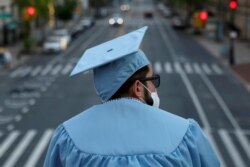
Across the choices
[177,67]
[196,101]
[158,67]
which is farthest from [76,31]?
[196,101]

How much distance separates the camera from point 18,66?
143 ft

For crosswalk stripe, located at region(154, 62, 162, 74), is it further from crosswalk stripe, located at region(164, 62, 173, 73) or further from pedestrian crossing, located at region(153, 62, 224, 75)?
crosswalk stripe, located at region(164, 62, 173, 73)

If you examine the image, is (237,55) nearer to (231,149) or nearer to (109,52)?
(231,149)

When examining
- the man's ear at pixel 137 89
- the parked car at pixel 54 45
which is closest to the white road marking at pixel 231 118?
the man's ear at pixel 137 89

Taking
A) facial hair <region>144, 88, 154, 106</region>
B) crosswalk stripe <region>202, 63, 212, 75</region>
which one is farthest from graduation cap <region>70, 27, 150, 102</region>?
crosswalk stripe <region>202, 63, 212, 75</region>

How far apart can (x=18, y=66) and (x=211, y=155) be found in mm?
41195

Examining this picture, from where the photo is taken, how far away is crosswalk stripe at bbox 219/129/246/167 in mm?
18539

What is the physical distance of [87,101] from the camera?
28.3 metres

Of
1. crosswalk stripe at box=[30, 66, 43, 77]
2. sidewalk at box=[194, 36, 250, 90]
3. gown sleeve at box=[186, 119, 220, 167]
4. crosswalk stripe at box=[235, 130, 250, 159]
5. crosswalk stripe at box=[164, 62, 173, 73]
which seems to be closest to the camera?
gown sleeve at box=[186, 119, 220, 167]

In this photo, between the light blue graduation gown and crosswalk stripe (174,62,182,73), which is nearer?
the light blue graduation gown

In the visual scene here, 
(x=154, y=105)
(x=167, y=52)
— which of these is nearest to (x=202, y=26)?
(x=167, y=52)

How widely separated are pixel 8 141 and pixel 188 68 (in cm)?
2132

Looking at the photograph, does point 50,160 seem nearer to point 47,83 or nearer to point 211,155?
point 211,155

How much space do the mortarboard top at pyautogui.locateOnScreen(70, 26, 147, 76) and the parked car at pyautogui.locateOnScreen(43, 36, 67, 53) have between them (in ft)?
161
